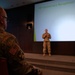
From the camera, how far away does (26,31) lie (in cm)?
794

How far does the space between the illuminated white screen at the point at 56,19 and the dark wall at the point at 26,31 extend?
317 millimetres

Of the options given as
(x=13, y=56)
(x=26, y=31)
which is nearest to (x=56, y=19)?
(x=26, y=31)

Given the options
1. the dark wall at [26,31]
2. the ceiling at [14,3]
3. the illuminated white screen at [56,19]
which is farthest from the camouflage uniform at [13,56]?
the ceiling at [14,3]

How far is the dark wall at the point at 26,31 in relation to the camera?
6.92 metres

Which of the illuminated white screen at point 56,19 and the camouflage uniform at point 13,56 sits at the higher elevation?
the illuminated white screen at point 56,19

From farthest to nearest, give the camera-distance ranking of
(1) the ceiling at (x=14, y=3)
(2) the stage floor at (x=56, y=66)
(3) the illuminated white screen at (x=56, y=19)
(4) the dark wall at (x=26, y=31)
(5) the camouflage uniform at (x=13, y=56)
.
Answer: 1. (1) the ceiling at (x=14, y=3)
2. (4) the dark wall at (x=26, y=31)
3. (3) the illuminated white screen at (x=56, y=19)
4. (2) the stage floor at (x=56, y=66)
5. (5) the camouflage uniform at (x=13, y=56)

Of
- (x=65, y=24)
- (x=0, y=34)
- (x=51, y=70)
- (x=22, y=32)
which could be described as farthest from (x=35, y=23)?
(x=0, y=34)

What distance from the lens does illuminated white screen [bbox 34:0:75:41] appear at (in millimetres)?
6398

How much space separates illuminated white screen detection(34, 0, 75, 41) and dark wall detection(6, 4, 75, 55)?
32 cm

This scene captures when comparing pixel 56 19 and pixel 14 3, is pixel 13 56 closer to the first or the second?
pixel 56 19

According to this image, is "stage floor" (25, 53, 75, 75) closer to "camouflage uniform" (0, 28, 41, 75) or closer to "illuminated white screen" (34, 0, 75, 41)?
"illuminated white screen" (34, 0, 75, 41)

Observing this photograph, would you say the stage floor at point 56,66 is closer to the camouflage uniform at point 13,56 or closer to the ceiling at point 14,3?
the camouflage uniform at point 13,56

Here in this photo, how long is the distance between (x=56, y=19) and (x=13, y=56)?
19.6ft

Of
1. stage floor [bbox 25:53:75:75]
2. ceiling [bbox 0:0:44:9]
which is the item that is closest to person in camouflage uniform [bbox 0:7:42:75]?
stage floor [bbox 25:53:75:75]
